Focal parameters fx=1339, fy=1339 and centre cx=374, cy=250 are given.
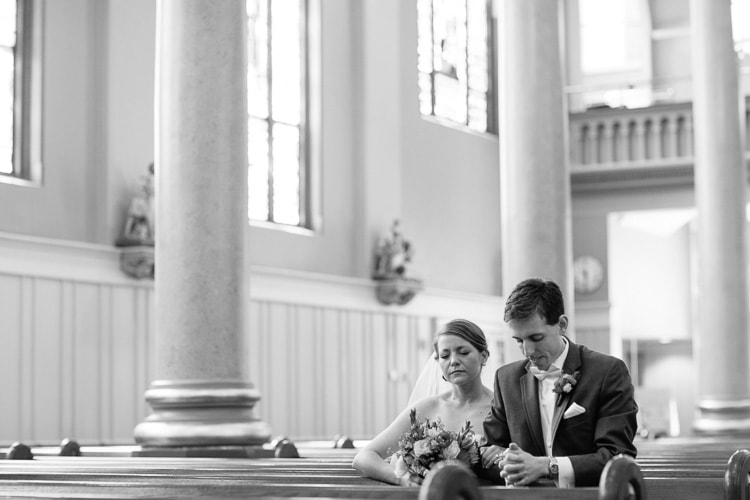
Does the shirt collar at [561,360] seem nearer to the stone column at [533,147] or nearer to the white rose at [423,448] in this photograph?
the white rose at [423,448]

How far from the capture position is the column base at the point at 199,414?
6957 millimetres

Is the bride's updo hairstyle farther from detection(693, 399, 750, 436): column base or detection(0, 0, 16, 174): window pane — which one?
detection(693, 399, 750, 436): column base

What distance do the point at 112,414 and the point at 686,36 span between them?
14.6 meters

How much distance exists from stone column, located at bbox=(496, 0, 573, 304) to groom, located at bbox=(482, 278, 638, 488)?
510cm

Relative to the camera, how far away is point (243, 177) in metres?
7.25

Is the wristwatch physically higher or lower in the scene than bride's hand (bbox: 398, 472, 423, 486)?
higher

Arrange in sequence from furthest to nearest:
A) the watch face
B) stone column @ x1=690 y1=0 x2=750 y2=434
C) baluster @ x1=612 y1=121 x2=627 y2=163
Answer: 1. the watch face
2. baluster @ x1=612 y1=121 x2=627 y2=163
3. stone column @ x1=690 y1=0 x2=750 y2=434

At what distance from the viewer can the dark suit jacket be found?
4.21 meters

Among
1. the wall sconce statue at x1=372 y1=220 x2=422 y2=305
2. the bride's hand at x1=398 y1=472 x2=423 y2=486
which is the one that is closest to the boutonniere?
the bride's hand at x1=398 y1=472 x2=423 y2=486

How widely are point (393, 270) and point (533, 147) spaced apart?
8.37 meters

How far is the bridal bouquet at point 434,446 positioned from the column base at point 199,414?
2.56 metres

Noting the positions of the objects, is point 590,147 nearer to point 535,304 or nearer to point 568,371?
point 568,371

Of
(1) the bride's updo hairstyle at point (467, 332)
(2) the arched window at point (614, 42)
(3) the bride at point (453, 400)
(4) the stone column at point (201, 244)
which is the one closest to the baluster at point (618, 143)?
(2) the arched window at point (614, 42)

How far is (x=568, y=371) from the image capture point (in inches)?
168
